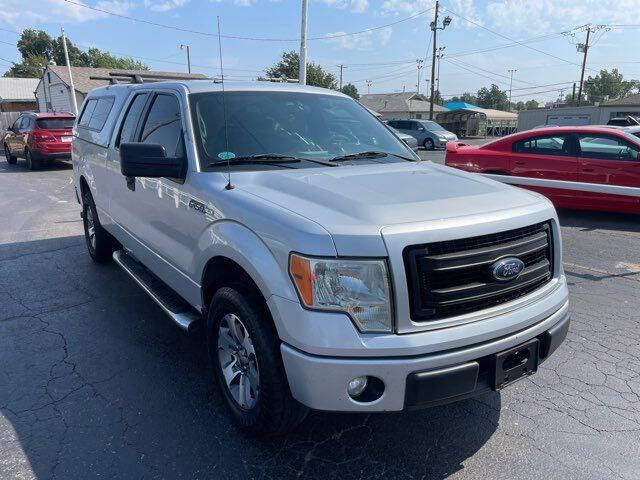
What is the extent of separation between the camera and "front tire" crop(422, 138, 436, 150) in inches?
A: 1098

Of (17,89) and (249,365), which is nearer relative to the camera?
(249,365)

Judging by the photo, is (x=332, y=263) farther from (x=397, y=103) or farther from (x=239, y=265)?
(x=397, y=103)

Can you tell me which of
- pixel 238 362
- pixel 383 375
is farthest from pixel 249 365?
pixel 383 375

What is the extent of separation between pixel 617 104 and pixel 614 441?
5295cm

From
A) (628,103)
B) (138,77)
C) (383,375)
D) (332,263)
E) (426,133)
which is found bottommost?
(426,133)

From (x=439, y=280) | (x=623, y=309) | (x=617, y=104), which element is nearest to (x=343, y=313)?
(x=439, y=280)

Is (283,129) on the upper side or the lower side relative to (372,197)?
upper

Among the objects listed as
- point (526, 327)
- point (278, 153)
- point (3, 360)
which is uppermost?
point (278, 153)

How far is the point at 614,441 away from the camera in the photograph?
9.10ft

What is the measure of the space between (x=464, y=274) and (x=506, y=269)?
9.4 inches

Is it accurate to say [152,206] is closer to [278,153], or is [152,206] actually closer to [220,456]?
[278,153]

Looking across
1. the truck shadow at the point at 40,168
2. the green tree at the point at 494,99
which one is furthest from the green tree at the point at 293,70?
the green tree at the point at 494,99

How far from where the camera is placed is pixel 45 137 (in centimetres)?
1568

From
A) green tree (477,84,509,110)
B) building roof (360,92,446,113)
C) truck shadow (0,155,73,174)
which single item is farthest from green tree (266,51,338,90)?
green tree (477,84,509,110)
